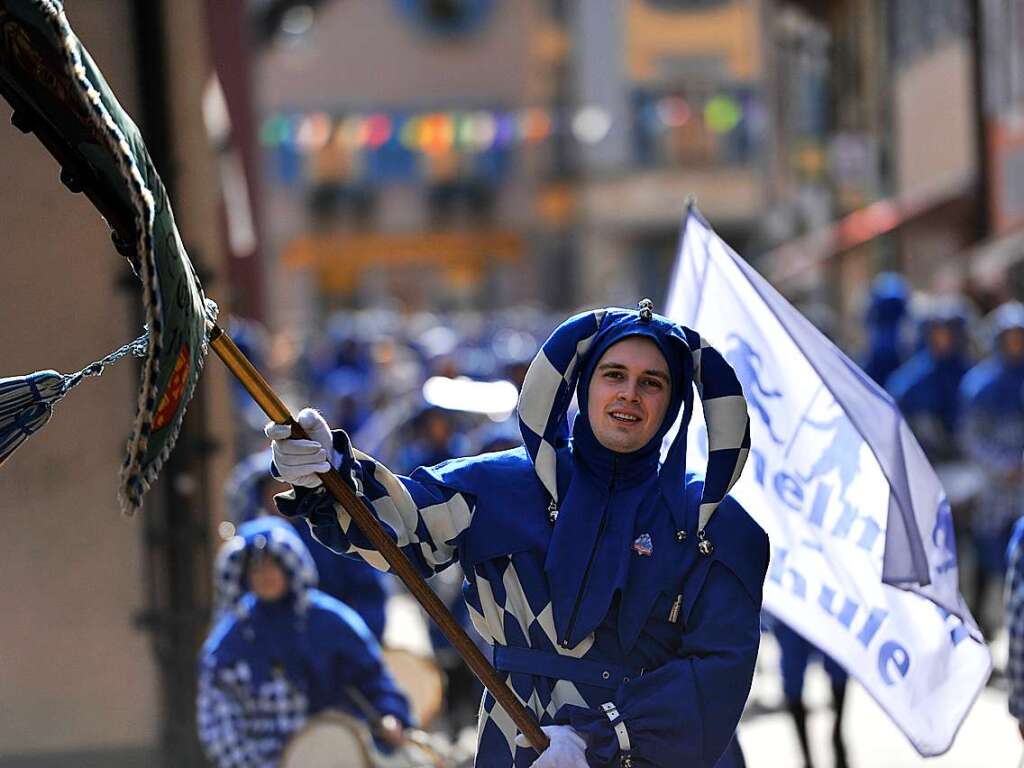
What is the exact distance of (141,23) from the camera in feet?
28.6

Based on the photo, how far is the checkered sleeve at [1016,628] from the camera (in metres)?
6.06

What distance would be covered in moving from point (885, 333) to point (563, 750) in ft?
40.2

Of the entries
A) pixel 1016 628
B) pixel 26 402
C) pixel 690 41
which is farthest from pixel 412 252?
pixel 26 402

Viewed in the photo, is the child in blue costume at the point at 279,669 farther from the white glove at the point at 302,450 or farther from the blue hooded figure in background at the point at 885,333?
the blue hooded figure in background at the point at 885,333

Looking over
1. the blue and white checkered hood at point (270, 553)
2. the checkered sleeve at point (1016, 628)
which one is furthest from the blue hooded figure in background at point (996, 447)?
the checkered sleeve at point (1016, 628)

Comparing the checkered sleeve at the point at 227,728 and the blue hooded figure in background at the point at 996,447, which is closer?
the checkered sleeve at the point at 227,728

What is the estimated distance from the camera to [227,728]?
713cm

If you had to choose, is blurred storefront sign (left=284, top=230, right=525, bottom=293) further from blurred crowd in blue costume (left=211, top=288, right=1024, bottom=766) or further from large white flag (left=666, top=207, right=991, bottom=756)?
large white flag (left=666, top=207, right=991, bottom=756)

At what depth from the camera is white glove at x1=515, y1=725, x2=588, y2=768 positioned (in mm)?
4391

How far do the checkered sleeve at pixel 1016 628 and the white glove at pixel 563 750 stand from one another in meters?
1.99

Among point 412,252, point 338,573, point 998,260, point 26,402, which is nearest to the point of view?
point 26,402

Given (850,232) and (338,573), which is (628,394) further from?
(850,232)

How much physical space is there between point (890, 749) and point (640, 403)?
5.98 meters

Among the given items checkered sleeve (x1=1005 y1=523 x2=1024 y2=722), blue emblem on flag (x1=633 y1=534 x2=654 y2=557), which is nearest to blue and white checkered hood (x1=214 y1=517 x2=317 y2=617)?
checkered sleeve (x1=1005 y1=523 x2=1024 y2=722)
